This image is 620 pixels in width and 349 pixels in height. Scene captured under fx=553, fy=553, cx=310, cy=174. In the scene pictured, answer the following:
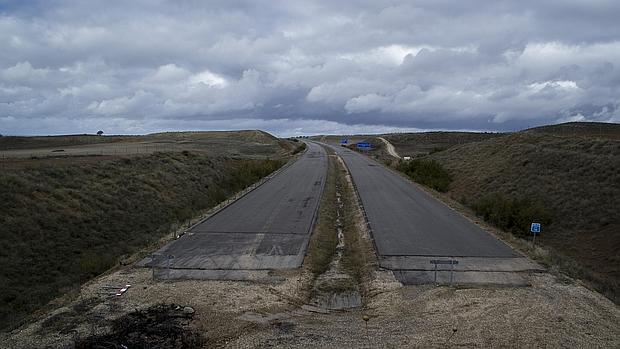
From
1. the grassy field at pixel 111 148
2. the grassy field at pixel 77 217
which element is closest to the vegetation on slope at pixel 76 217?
the grassy field at pixel 77 217

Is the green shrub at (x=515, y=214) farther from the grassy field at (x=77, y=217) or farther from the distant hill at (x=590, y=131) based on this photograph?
the distant hill at (x=590, y=131)

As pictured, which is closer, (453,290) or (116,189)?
(453,290)

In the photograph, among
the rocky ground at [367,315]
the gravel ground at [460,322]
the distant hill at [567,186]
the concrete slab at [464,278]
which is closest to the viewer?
the gravel ground at [460,322]

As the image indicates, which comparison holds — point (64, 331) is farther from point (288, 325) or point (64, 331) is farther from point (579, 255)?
point (579, 255)

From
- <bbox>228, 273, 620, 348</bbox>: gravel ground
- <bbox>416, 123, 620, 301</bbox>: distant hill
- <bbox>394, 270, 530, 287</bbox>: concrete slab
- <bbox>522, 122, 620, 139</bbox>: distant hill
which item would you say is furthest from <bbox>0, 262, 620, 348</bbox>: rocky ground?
<bbox>522, 122, 620, 139</bbox>: distant hill

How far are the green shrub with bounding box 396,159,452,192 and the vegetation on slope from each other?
16793 mm

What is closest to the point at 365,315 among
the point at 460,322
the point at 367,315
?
the point at 367,315

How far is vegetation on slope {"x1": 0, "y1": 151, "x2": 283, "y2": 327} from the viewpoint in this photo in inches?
689

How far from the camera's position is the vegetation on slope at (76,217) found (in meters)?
17.5

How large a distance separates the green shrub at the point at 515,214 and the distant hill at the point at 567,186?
662 mm

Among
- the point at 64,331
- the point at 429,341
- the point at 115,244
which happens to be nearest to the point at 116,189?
the point at 115,244

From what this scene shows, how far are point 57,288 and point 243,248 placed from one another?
18.6 ft

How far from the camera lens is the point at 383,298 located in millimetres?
12766

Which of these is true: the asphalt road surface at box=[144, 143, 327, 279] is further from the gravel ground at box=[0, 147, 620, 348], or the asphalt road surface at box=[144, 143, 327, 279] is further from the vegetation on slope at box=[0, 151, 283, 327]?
the vegetation on slope at box=[0, 151, 283, 327]
